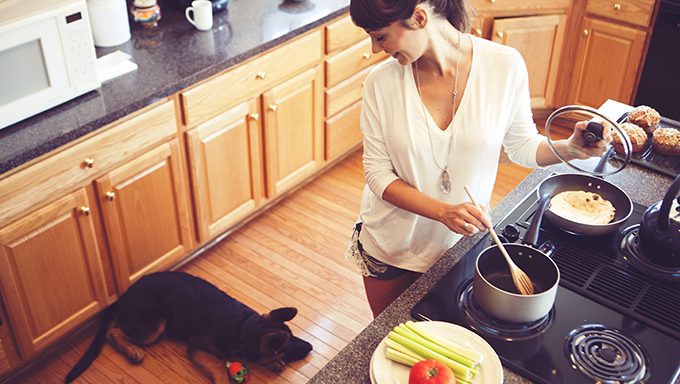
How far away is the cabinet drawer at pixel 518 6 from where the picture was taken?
3.49 meters

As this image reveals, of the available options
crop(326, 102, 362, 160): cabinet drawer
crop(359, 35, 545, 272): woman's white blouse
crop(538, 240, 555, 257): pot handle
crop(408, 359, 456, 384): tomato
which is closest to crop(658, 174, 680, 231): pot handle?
crop(538, 240, 555, 257): pot handle

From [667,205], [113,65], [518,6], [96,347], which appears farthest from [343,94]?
[667,205]

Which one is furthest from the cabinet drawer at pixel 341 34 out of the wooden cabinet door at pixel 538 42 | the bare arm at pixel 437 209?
→ the bare arm at pixel 437 209

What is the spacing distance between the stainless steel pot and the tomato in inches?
6.7

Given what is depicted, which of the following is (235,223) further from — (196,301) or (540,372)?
(540,372)

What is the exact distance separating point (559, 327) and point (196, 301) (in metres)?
1.50

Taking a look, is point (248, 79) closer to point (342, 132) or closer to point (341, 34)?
point (341, 34)

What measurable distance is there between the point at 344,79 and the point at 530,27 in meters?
1.04

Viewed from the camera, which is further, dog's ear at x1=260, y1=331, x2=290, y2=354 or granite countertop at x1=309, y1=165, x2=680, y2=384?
dog's ear at x1=260, y1=331, x2=290, y2=354

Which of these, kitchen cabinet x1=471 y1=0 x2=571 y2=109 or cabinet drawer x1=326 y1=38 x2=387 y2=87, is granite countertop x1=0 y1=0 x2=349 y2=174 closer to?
cabinet drawer x1=326 y1=38 x2=387 y2=87

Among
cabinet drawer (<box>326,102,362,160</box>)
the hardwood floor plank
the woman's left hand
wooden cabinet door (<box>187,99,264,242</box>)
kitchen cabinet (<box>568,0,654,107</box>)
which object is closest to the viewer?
the woman's left hand

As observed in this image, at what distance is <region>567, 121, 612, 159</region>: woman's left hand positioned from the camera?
137 centimetres

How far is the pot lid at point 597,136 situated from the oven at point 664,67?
85.4 inches

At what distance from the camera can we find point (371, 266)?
1.75 m
